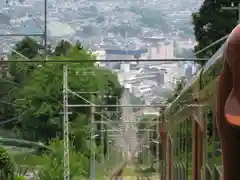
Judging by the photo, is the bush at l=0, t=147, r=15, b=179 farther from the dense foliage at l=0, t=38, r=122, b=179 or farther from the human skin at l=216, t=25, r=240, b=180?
the human skin at l=216, t=25, r=240, b=180

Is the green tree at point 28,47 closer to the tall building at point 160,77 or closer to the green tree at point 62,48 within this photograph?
the green tree at point 62,48

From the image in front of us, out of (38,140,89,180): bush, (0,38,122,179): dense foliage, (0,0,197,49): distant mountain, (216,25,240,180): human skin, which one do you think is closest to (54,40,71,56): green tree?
(0,38,122,179): dense foliage

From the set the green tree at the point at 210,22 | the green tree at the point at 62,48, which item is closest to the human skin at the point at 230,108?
the green tree at the point at 210,22

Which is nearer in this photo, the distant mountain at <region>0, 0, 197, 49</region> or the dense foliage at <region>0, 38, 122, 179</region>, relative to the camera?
the distant mountain at <region>0, 0, 197, 49</region>

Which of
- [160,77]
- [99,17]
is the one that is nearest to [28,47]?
[99,17]

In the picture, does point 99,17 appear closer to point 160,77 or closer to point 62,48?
point 62,48

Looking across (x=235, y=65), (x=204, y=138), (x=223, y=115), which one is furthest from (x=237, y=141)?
(x=204, y=138)

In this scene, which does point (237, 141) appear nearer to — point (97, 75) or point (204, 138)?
point (204, 138)
